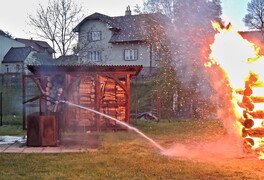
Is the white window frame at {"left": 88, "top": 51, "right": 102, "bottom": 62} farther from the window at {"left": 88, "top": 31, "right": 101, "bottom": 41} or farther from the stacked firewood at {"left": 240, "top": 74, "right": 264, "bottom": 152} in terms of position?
the stacked firewood at {"left": 240, "top": 74, "right": 264, "bottom": 152}

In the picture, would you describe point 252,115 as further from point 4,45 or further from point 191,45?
point 4,45

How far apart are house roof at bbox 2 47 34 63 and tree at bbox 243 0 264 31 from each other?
100ft

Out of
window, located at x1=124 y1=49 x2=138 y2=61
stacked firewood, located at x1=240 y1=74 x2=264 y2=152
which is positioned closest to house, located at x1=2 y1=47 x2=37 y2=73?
window, located at x1=124 y1=49 x2=138 y2=61

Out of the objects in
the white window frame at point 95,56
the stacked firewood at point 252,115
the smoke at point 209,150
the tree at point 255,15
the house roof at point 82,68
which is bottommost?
the smoke at point 209,150

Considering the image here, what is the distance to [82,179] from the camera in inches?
289

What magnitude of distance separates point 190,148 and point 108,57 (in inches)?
1243

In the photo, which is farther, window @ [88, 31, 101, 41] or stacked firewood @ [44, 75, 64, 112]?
window @ [88, 31, 101, 41]

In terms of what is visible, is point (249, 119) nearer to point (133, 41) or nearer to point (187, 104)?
point (187, 104)

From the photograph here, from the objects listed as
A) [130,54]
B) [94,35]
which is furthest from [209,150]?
[94,35]

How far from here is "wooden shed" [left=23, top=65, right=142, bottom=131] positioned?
1509 cm

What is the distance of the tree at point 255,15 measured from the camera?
43944 millimetres

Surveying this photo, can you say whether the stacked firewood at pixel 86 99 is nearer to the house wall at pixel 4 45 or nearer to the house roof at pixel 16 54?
the house roof at pixel 16 54

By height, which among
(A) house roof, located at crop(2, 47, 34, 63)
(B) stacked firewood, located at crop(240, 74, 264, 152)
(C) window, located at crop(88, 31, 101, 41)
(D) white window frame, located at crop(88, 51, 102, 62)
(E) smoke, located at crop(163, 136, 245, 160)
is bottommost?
(E) smoke, located at crop(163, 136, 245, 160)

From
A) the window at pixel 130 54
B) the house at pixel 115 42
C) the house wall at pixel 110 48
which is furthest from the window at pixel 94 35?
the window at pixel 130 54
